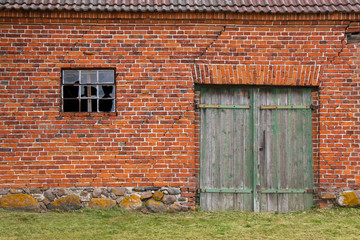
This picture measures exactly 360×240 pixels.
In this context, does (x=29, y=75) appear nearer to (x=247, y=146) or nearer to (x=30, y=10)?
(x=30, y=10)

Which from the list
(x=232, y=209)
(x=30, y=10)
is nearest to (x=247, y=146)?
(x=232, y=209)

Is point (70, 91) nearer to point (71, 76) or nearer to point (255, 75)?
point (71, 76)

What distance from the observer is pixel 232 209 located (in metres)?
7.81

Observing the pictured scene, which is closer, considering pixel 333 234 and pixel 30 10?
pixel 333 234

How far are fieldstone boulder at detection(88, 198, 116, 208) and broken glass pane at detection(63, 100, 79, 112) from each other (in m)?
1.63

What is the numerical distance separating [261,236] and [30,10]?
17.7ft

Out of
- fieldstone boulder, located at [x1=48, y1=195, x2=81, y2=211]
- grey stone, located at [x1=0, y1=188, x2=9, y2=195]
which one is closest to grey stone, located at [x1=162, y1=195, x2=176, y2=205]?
fieldstone boulder, located at [x1=48, y1=195, x2=81, y2=211]

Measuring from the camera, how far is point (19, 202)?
7.44 meters

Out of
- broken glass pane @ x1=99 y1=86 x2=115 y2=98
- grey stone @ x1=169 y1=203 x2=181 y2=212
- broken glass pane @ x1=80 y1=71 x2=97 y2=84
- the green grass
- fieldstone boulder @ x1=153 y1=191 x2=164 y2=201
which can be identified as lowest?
the green grass

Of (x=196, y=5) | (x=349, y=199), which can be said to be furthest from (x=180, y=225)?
(x=196, y=5)

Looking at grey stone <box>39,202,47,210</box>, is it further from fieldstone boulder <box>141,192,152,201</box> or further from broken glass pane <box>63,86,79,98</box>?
broken glass pane <box>63,86,79,98</box>

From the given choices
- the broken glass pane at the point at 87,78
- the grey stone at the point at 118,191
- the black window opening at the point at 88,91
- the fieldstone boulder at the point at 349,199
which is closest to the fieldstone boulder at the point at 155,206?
the grey stone at the point at 118,191

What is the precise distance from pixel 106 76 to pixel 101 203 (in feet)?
7.35

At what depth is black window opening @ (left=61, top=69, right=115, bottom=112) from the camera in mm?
7750
